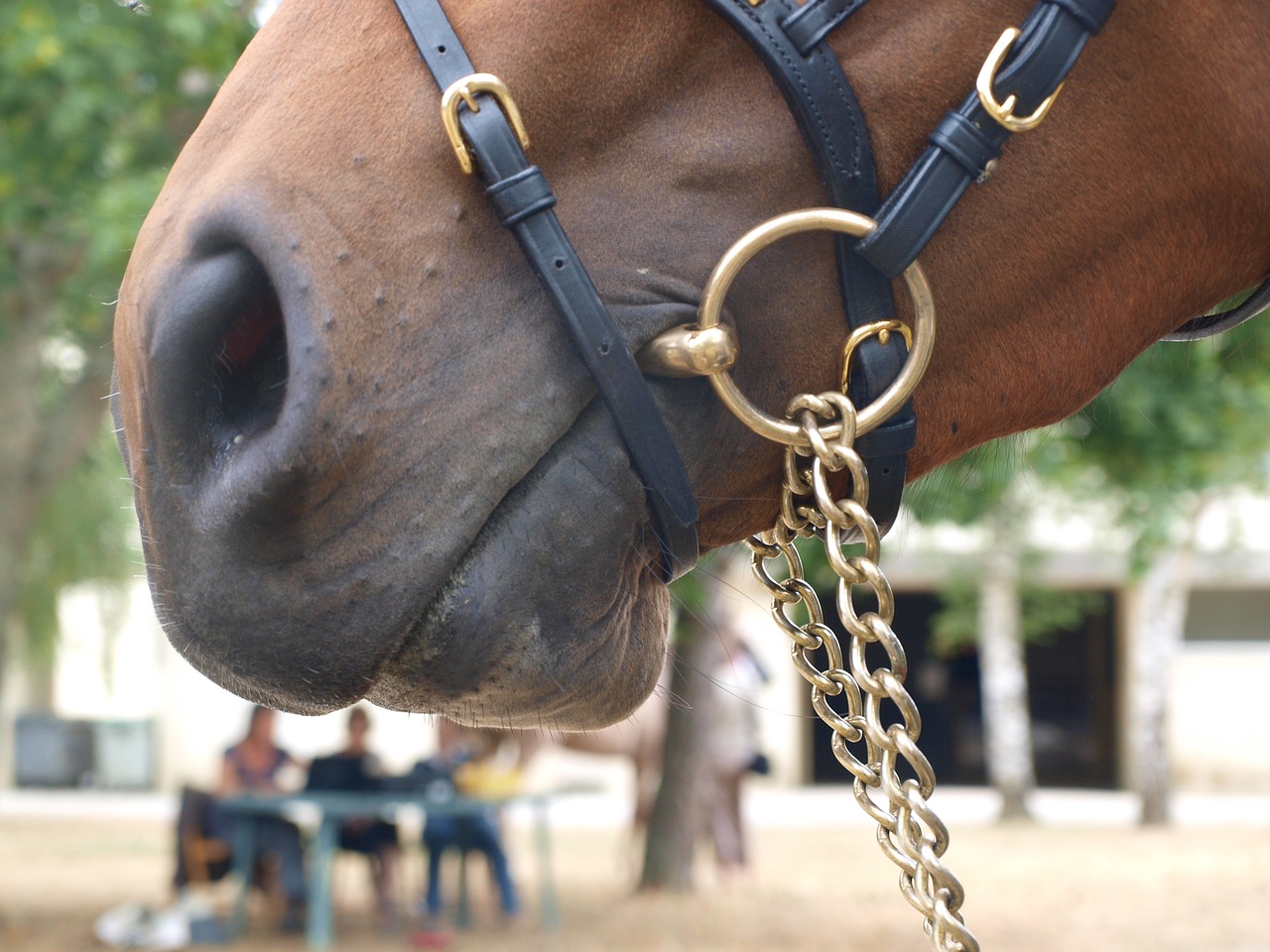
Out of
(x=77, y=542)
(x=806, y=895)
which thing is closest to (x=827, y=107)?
(x=806, y=895)

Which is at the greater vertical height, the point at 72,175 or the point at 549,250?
the point at 72,175

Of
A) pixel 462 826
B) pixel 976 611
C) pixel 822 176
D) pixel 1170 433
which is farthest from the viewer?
pixel 976 611

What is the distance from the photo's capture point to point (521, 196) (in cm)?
120

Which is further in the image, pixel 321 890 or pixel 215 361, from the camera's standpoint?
pixel 321 890

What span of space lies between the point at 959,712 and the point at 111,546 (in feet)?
53.2

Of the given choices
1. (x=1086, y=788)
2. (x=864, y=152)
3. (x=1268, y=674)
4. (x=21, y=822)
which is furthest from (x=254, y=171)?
(x=1086, y=788)

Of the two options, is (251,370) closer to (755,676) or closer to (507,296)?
(507,296)

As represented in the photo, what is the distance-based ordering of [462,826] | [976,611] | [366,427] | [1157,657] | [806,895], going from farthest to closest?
1. [976,611]
2. [1157,657]
3. [806,895]
4. [462,826]
5. [366,427]

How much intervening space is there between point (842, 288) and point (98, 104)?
622cm

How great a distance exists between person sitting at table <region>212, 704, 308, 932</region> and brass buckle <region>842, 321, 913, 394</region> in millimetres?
8806

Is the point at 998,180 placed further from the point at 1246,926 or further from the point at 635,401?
the point at 1246,926

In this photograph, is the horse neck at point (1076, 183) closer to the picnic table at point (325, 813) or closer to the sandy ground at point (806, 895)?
the sandy ground at point (806, 895)

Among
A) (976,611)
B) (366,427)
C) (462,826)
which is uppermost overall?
(976,611)

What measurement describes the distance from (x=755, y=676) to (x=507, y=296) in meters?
10.9
